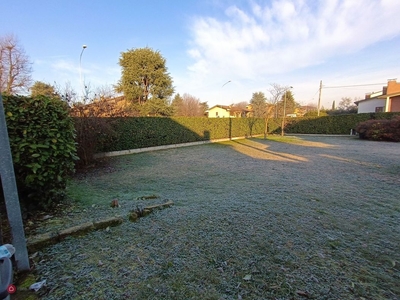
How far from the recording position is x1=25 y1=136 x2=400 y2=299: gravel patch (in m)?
1.53

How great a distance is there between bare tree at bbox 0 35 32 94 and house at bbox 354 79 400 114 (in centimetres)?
3815

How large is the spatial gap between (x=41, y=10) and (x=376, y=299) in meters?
11.4

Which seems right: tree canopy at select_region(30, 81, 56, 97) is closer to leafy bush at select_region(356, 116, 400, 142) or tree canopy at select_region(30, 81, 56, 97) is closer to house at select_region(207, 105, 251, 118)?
leafy bush at select_region(356, 116, 400, 142)

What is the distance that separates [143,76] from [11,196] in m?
21.6

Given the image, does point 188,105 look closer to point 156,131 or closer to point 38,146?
point 156,131

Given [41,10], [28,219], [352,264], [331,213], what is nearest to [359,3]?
[331,213]

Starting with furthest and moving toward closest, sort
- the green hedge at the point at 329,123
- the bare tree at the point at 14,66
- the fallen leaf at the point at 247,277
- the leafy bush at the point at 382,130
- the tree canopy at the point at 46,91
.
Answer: the green hedge at the point at 329,123, the bare tree at the point at 14,66, the leafy bush at the point at 382,130, the tree canopy at the point at 46,91, the fallen leaf at the point at 247,277

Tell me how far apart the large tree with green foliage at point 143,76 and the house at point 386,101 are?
25.4 m

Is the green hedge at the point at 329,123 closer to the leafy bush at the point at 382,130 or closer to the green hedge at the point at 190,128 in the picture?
the green hedge at the point at 190,128

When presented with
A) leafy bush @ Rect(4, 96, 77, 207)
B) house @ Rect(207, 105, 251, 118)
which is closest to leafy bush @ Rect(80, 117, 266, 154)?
leafy bush @ Rect(4, 96, 77, 207)

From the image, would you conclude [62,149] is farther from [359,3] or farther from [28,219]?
[359,3]

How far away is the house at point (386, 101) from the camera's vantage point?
22.5 meters

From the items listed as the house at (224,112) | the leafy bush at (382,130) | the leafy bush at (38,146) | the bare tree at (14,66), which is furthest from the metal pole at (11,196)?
the house at (224,112)

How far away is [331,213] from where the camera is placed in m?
2.92
